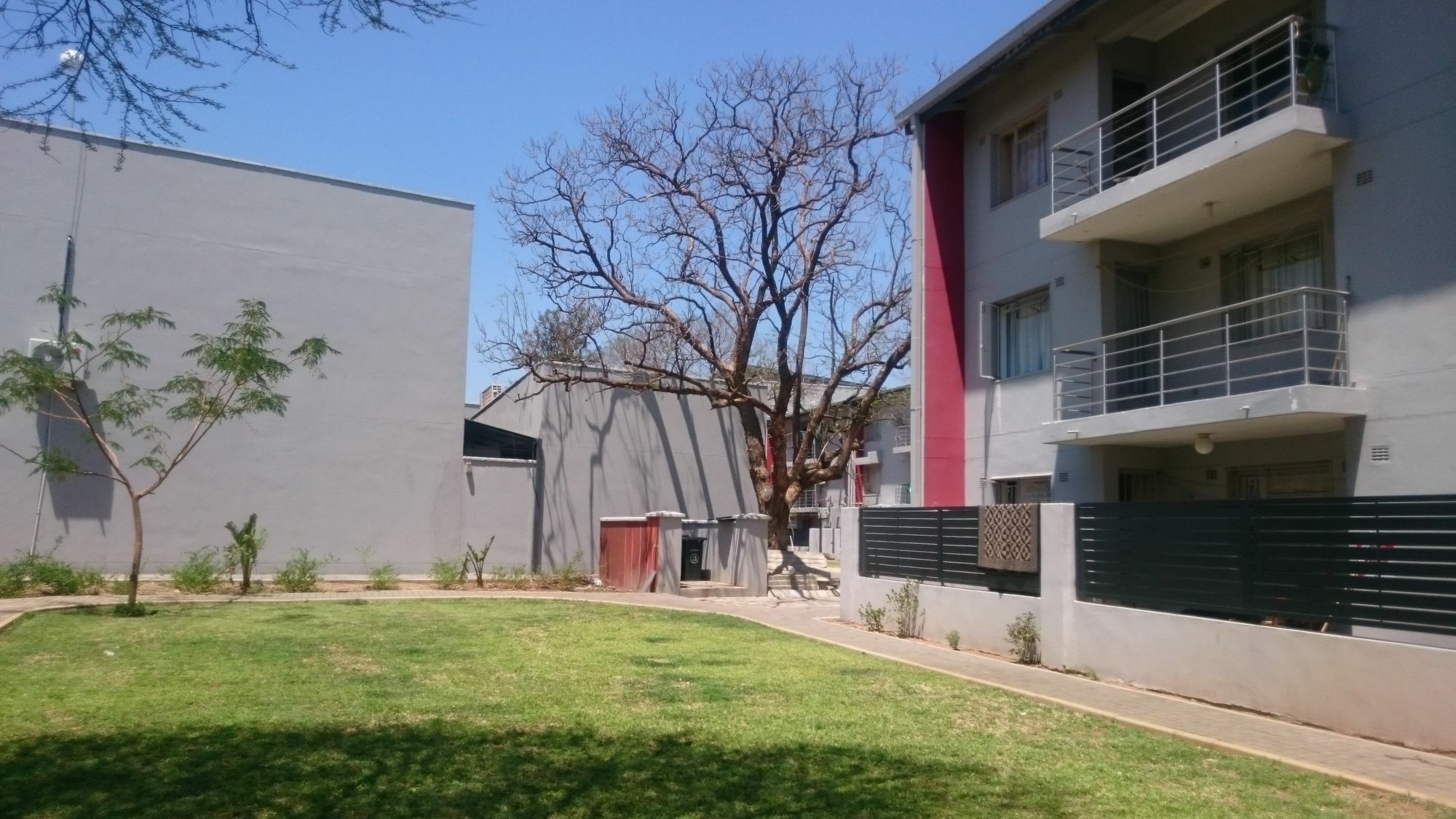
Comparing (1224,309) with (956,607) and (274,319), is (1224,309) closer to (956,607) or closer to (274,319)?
(956,607)

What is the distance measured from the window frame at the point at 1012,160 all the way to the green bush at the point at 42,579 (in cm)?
1859

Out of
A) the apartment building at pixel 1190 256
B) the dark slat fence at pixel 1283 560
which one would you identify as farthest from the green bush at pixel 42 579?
the dark slat fence at pixel 1283 560

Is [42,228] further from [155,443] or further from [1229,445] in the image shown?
[1229,445]

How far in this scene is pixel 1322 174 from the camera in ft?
44.6

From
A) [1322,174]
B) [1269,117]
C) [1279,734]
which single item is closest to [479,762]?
[1279,734]

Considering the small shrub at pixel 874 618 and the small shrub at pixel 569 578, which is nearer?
the small shrub at pixel 874 618

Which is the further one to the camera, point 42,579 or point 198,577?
point 198,577

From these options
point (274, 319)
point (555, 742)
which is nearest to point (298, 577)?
point (274, 319)

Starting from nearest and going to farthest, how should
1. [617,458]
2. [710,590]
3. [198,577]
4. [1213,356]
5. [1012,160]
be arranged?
[1213,356], [1012,160], [198,577], [710,590], [617,458]

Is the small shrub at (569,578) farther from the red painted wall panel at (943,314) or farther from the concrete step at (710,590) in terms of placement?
the red painted wall panel at (943,314)

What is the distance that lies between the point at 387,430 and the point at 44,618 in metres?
12.2

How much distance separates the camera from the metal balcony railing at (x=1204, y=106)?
13.1 metres

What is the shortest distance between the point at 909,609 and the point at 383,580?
13.3 metres

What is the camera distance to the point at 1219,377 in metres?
15.5
